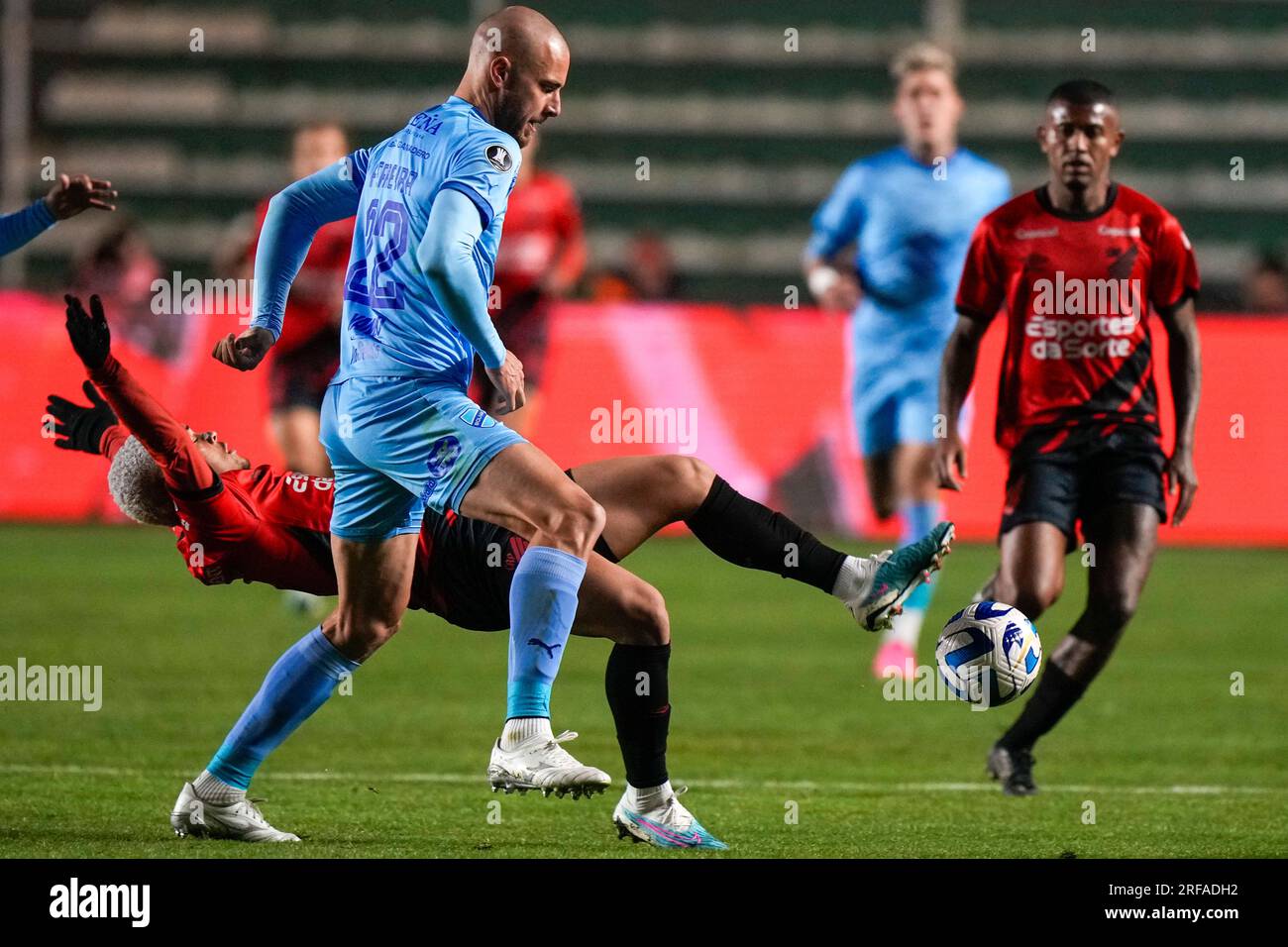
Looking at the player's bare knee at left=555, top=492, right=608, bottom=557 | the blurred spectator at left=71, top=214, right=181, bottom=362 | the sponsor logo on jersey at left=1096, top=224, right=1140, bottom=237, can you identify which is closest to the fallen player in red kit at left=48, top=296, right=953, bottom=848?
the player's bare knee at left=555, top=492, right=608, bottom=557

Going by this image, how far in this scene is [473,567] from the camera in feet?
18.5

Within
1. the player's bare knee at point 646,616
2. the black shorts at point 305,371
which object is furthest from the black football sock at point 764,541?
the black shorts at point 305,371

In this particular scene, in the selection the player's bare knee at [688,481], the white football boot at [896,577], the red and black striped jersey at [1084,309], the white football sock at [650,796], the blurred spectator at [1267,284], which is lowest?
the white football sock at [650,796]

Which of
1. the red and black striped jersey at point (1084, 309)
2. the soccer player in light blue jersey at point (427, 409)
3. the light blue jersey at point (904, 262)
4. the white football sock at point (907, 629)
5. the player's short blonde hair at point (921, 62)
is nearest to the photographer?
the soccer player in light blue jersey at point (427, 409)

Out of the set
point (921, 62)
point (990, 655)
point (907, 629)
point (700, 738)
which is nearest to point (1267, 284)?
point (921, 62)

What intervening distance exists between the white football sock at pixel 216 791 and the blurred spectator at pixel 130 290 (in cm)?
1012

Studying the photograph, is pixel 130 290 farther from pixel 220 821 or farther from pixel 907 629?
pixel 220 821

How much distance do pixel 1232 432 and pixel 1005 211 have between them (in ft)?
27.0

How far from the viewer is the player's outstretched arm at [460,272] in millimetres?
5008

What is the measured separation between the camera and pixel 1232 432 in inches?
580

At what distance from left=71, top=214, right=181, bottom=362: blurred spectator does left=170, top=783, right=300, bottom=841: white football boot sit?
1014 centimetres

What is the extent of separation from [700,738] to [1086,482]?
196 cm

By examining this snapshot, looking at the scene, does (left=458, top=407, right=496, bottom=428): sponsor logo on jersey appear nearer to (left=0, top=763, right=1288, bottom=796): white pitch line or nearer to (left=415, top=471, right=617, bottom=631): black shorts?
(left=415, top=471, right=617, bottom=631): black shorts

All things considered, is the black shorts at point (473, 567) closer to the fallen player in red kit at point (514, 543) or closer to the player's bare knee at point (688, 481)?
the fallen player in red kit at point (514, 543)
